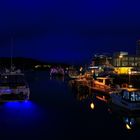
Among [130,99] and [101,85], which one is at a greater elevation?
[130,99]

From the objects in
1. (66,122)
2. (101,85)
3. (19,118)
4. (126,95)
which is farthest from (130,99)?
(101,85)

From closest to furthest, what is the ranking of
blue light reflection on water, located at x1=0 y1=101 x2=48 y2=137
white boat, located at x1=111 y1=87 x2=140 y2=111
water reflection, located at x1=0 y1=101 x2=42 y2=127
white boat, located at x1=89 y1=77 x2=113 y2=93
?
1. blue light reflection on water, located at x1=0 y1=101 x2=48 y2=137
2. water reflection, located at x1=0 y1=101 x2=42 y2=127
3. white boat, located at x1=111 y1=87 x2=140 y2=111
4. white boat, located at x1=89 y1=77 x2=113 y2=93

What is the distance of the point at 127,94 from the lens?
33344 millimetres

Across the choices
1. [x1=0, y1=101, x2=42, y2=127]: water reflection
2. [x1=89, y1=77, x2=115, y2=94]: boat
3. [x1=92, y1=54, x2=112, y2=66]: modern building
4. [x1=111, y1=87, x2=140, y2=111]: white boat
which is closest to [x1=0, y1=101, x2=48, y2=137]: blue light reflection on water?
[x1=0, y1=101, x2=42, y2=127]: water reflection

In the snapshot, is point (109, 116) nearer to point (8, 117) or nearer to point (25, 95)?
point (8, 117)

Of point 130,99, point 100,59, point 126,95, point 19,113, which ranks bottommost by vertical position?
point 19,113

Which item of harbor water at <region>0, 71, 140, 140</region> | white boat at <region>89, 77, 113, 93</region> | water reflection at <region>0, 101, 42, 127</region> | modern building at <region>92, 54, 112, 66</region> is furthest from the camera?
modern building at <region>92, 54, 112, 66</region>

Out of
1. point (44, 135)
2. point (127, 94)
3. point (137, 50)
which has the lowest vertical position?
point (44, 135)

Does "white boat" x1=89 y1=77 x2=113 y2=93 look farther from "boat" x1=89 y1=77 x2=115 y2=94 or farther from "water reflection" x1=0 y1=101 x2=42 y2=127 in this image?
"water reflection" x1=0 y1=101 x2=42 y2=127

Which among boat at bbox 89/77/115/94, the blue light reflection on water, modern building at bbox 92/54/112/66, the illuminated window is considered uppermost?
modern building at bbox 92/54/112/66

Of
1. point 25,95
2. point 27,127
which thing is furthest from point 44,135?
point 25,95

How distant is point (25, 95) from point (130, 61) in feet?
353

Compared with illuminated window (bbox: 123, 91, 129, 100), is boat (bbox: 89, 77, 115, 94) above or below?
below

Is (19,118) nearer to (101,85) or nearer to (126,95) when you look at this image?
(126,95)
